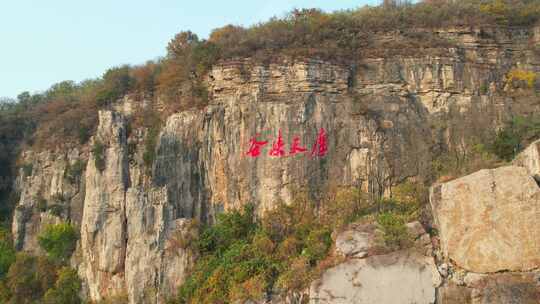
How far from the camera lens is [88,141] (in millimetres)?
23188

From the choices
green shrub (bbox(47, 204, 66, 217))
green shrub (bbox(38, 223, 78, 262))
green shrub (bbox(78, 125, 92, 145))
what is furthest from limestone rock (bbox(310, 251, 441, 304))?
green shrub (bbox(78, 125, 92, 145))

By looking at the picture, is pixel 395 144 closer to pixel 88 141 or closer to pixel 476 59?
pixel 476 59

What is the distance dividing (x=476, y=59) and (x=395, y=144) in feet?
16.1

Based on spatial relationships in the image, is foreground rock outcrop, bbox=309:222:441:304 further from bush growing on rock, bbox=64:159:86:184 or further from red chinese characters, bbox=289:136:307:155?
bush growing on rock, bbox=64:159:86:184

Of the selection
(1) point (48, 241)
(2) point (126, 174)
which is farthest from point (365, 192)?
(1) point (48, 241)

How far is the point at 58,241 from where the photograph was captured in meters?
20.8

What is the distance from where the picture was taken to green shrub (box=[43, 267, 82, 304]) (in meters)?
19.0

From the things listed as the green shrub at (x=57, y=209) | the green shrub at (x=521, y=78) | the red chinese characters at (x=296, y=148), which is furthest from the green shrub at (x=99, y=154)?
the green shrub at (x=521, y=78)

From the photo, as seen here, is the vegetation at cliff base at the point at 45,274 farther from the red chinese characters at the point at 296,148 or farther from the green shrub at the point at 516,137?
the green shrub at the point at 516,137

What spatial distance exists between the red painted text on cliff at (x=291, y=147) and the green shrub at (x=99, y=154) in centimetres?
526

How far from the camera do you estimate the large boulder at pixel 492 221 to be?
41.9 feet

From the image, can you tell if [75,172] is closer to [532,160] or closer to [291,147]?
[291,147]

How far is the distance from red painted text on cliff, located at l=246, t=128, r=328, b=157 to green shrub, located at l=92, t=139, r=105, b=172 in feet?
17.3

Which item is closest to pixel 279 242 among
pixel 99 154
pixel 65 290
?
pixel 99 154
